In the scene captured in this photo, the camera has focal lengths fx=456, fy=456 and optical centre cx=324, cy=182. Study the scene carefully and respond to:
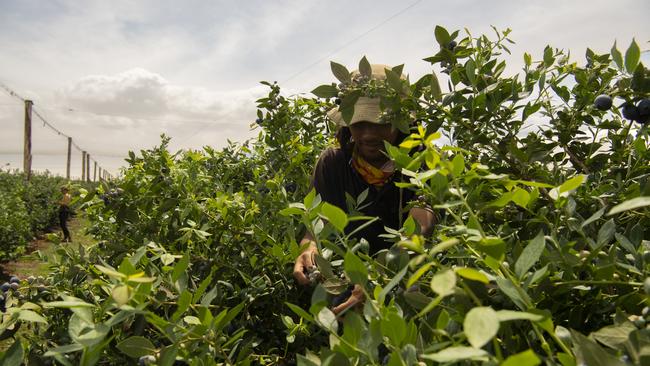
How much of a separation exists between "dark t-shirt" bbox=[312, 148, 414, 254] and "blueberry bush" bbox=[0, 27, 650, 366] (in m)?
0.13

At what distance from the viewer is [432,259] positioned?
0.49 m

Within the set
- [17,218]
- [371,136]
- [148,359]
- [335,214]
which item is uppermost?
[371,136]

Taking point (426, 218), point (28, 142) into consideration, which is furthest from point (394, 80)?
point (28, 142)

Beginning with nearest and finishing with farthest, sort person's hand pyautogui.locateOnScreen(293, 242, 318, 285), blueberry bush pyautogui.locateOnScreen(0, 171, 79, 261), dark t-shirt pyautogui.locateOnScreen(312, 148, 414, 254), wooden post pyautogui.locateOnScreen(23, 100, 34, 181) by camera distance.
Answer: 1. person's hand pyautogui.locateOnScreen(293, 242, 318, 285)
2. dark t-shirt pyautogui.locateOnScreen(312, 148, 414, 254)
3. blueberry bush pyautogui.locateOnScreen(0, 171, 79, 261)
4. wooden post pyautogui.locateOnScreen(23, 100, 34, 181)

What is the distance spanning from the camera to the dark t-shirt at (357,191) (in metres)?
1.93

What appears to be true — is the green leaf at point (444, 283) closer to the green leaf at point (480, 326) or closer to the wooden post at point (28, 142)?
the green leaf at point (480, 326)

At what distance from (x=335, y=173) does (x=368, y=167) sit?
0.50 feet

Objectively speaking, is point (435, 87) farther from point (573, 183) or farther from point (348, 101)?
point (573, 183)

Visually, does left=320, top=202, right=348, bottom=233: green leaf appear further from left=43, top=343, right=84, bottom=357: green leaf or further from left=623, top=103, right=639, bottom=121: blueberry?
left=623, top=103, right=639, bottom=121: blueberry

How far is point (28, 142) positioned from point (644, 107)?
2473 centimetres

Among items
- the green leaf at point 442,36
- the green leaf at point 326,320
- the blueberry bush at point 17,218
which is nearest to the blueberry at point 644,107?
the green leaf at point 442,36

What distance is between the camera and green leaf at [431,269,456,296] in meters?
0.39

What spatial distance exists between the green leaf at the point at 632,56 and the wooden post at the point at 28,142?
22762 mm

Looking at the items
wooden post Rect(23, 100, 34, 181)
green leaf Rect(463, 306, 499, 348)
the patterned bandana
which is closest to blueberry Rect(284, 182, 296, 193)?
the patterned bandana
